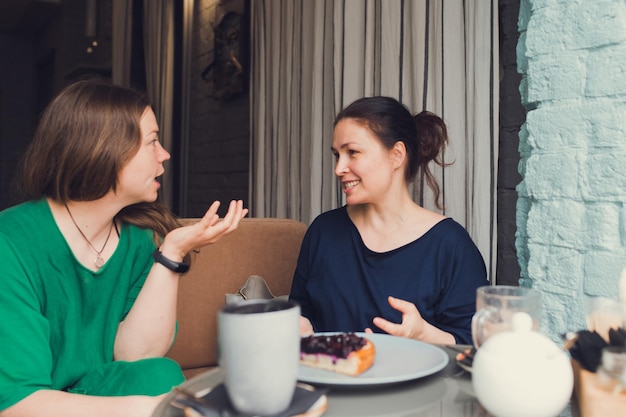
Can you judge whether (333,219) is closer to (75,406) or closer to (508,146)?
(508,146)

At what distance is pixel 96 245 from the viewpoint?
1.42 meters

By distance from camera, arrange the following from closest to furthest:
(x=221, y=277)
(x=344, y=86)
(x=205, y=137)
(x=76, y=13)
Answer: (x=221, y=277), (x=344, y=86), (x=205, y=137), (x=76, y=13)

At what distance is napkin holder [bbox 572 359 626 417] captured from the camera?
686 mm

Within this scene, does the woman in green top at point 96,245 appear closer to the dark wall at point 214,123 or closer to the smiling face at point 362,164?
the smiling face at point 362,164

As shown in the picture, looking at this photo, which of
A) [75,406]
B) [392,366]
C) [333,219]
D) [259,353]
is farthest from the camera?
[333,219]

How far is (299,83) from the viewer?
289 cm

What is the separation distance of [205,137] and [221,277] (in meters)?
2.50

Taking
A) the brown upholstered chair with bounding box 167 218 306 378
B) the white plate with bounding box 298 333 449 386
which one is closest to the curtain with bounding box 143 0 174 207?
the brown upholstered chair with bounding box 167 218 306 378

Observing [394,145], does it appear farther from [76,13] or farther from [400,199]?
[76,13]

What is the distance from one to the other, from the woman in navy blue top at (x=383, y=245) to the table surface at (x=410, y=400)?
0.60 m

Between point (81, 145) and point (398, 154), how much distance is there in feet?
2.90

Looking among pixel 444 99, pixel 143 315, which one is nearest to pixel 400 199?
pixel 444 99

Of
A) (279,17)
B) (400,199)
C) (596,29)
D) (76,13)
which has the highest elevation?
(76,13)

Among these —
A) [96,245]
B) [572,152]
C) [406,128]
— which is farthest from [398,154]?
[96,245]
